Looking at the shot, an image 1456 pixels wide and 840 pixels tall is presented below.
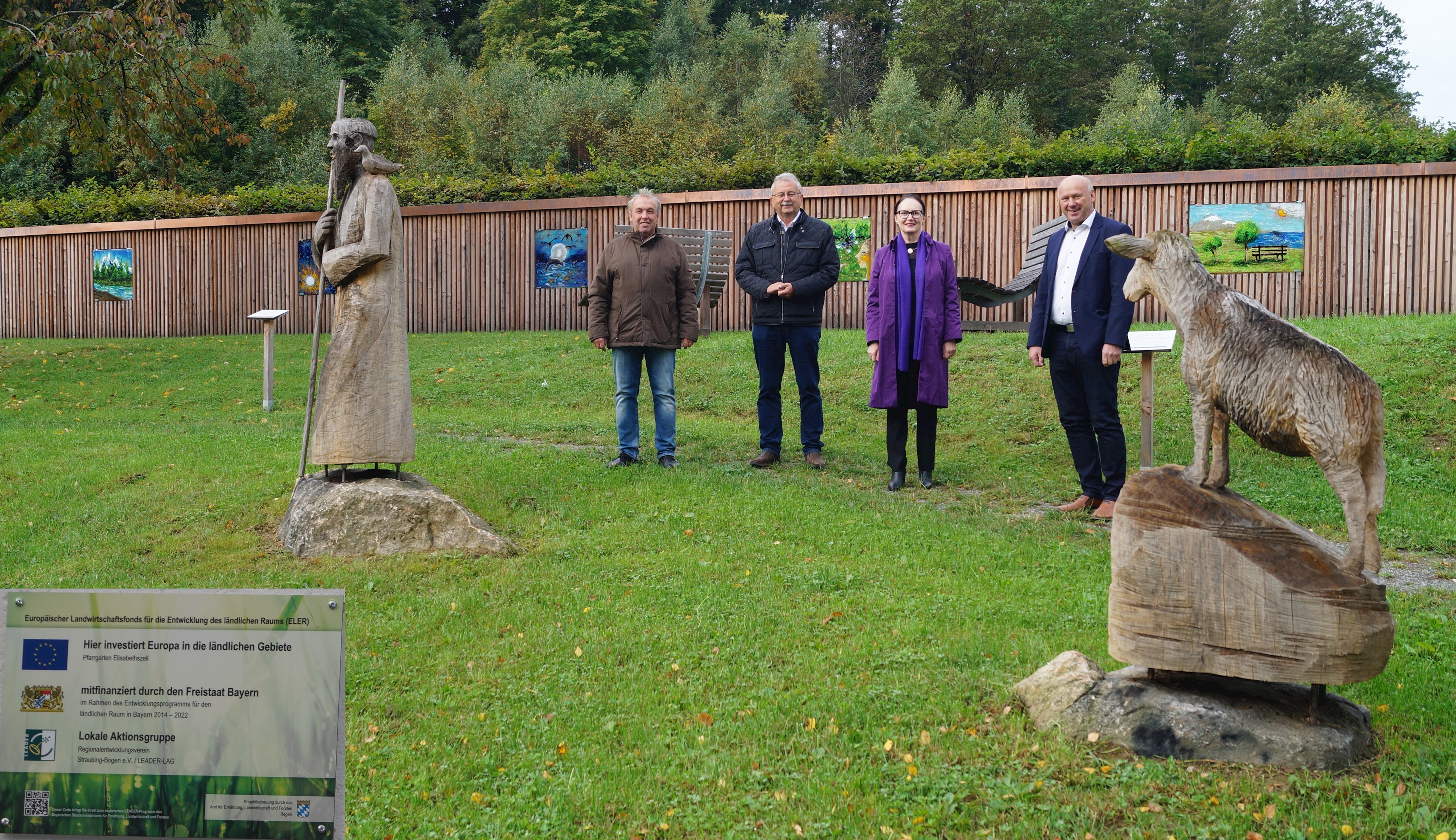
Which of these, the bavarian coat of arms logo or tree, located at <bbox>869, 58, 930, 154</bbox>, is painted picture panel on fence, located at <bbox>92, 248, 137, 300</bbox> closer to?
tree, located at <bbox>869, 58, 930, 154</bbox>

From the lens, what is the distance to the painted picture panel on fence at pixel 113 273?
20.4m

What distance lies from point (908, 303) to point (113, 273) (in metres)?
18.6

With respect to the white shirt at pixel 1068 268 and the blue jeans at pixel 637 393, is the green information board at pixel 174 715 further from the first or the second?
the blue jeans at pixel 637 393

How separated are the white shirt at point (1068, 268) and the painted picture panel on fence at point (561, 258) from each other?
38.2 feet

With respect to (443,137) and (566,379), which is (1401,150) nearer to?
(566,379)

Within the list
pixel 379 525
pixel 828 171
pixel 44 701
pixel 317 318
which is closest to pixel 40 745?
pixel 44 701

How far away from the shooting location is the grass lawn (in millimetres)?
3320

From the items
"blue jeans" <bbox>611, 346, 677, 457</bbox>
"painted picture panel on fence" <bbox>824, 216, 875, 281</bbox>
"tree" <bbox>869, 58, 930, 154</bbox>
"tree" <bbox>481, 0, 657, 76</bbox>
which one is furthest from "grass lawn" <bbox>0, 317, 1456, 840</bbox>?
"tree" <bbox>481, 0, 657, 76</bbox>

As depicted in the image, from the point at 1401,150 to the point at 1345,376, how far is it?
1377cm

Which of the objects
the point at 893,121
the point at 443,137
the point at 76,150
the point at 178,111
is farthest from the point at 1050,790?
the point at 893,121

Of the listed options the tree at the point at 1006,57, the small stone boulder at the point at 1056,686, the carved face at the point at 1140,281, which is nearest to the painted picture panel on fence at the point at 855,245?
the carved face at the point at 1140,281

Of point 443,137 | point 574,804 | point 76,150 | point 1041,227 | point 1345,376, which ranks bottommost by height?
point 574,804

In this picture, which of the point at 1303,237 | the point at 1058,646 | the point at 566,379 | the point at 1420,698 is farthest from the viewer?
the point at 1303,237

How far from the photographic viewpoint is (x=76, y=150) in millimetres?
13031
